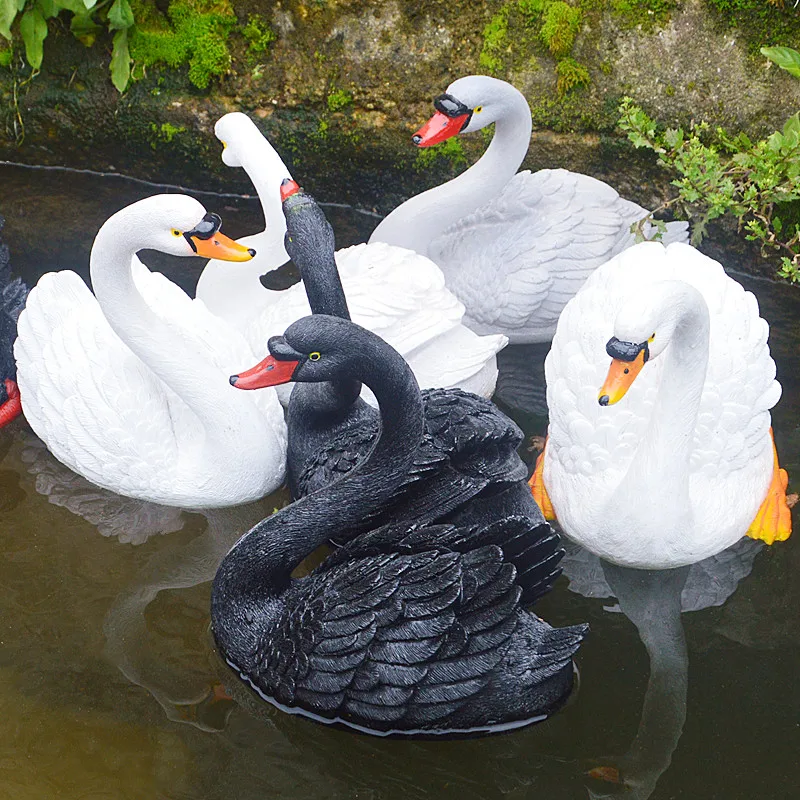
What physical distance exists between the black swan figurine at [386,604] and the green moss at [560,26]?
302 cm

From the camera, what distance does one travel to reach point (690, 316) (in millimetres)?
3836

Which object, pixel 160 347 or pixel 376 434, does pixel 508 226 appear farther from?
pixel 160 347

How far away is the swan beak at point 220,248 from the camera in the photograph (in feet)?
13.5

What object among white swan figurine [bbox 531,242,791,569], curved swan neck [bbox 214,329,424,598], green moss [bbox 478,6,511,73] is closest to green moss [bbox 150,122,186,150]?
green moss [bbox 478,6,511,73]

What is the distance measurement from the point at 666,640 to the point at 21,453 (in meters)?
2.73

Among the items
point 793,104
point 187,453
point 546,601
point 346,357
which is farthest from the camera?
point 793,104

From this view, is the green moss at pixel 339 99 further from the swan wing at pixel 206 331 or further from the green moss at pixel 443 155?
the swan wing at pixel 206 331

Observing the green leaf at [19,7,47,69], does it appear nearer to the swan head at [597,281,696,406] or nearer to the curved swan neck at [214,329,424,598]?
the curved swan neck at [214,329,424,598]

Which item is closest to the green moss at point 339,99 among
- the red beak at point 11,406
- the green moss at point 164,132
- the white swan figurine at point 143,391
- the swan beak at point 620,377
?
the green moss at point 164,132

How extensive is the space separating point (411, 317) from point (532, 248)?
808mm

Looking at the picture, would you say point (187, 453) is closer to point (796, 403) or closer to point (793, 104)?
point (796, 403)

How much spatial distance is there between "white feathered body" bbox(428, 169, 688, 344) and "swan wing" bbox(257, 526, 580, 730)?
1.88 metres

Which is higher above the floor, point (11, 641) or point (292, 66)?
point (292, 66)

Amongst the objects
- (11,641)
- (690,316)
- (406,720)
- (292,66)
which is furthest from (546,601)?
(292,66)
